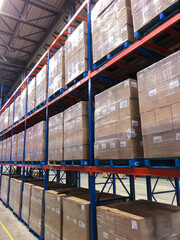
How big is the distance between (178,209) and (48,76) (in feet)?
17.3

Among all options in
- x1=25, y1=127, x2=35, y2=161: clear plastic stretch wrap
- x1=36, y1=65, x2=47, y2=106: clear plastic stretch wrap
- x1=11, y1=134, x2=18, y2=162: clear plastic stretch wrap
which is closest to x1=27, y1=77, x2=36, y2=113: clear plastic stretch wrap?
x1=36, y1=65, x2=47, y2=106: clear plastic stretch wrap

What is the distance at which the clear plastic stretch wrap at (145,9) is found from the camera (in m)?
2.65

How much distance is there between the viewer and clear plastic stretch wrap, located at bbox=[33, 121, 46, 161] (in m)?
6.36

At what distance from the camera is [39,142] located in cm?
659

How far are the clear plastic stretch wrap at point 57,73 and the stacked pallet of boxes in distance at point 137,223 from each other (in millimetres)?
3504

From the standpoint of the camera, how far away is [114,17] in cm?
352

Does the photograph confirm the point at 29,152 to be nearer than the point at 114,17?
No

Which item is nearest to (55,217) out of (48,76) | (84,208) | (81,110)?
(84,208)

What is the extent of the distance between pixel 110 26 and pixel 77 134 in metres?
2.34

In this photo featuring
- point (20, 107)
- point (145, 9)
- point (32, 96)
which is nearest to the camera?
point (145, 9)

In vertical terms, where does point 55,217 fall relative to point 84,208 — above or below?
below

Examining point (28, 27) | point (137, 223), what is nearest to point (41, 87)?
point (137, 223)

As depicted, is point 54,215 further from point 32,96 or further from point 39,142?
point 32,96

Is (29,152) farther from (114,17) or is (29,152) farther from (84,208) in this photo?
(114,17)
